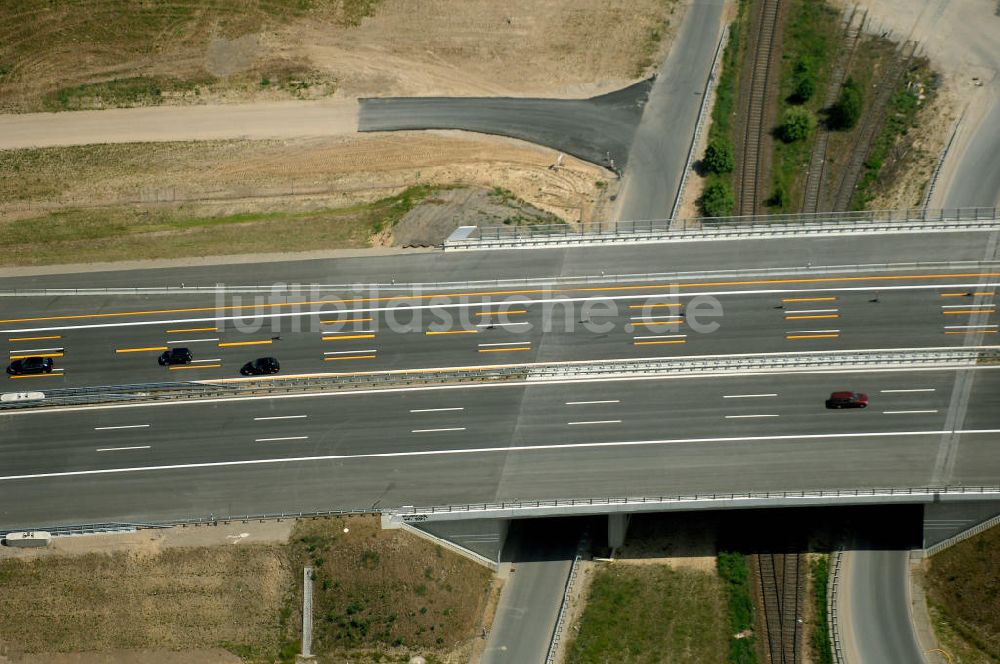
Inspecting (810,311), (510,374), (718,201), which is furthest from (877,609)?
(718,201)

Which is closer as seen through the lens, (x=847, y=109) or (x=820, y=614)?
(x=820, y=614)

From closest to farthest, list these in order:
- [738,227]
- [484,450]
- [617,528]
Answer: [617,528] → [484,450] → [738,227]

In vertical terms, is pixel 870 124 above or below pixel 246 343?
above

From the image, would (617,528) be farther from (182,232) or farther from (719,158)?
(182,232)

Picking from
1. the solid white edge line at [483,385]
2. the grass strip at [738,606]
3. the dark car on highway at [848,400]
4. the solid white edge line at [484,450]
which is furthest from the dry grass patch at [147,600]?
the dark car on highway at [848,400]

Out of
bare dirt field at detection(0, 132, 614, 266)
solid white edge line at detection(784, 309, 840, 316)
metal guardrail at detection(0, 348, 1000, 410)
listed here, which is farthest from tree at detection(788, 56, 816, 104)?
metal guardrail at detection(0, 348, 1000, 410)

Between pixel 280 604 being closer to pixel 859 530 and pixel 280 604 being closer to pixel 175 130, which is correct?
pixel 859 530
